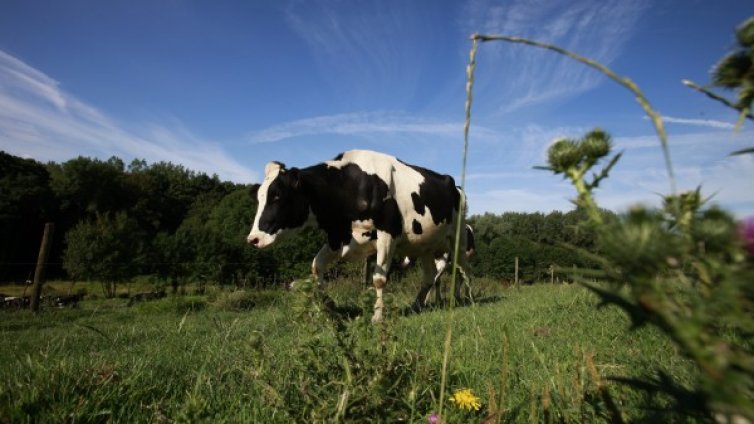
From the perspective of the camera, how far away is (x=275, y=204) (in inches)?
238

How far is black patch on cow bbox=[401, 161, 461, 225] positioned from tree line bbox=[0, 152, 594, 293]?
162 centimetres

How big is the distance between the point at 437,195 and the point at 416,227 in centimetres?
86

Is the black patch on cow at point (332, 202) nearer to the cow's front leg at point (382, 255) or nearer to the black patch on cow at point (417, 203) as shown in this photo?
the cow's front leg at point (382, 255)

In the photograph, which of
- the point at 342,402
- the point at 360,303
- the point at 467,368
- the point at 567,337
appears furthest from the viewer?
the point at 567,337

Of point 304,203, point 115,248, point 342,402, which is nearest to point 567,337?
point 342,402

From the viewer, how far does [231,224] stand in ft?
117

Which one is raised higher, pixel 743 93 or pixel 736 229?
pixel 743 93

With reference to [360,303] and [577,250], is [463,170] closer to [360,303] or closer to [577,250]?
[577,250]

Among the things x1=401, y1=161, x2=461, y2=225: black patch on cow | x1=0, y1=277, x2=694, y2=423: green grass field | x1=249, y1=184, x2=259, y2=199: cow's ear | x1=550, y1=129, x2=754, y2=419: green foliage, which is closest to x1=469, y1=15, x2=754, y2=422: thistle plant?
x1=550, y1=129, x2=754, y2=419: green foliage

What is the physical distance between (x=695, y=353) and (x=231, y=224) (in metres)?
37.2

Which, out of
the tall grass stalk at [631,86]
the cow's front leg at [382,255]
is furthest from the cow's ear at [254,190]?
the tall grass stalk at [631,86]

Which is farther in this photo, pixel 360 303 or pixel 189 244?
pixel 189 244

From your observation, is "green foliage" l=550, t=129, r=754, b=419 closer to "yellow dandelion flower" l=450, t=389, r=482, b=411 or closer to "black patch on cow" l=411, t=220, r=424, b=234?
"yellow dandelion flower" l=450, t=389, r=482, b=411

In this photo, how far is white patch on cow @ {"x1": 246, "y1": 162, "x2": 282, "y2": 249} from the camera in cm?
591
